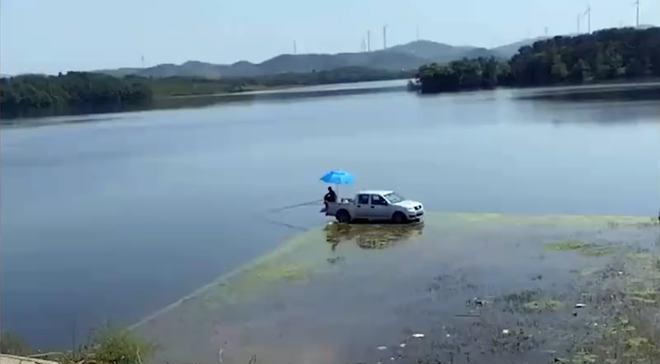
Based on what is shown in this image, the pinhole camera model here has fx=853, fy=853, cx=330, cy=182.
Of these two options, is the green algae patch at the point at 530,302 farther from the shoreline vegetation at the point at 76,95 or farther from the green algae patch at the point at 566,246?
the shoreline vegetation at the point at 76,95

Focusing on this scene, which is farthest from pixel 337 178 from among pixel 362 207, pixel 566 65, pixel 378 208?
pixel 566 65

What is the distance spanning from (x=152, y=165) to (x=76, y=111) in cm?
10230

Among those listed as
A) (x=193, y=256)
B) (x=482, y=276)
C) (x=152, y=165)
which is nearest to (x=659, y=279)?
(x=482, y=276)

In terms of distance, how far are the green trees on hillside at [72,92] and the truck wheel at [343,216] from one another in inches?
4594

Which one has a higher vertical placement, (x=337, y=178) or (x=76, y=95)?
(x=76, y=95)

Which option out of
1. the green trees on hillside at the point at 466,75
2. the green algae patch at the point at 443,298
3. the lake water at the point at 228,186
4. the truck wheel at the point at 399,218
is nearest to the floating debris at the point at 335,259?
the green algae patch at the point at 443,298

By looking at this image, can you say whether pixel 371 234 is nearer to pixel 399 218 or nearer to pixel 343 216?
pixel 399 218

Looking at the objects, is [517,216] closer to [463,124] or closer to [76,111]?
[463,124]

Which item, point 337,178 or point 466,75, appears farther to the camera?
point 466,75

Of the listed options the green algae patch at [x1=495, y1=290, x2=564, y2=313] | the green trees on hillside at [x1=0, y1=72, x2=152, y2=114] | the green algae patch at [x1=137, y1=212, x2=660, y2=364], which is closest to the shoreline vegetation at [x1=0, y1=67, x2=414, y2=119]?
the green trees on hillside at [x1=0, y1=72, x2=152, y2=114]

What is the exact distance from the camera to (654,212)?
3291 centimetres

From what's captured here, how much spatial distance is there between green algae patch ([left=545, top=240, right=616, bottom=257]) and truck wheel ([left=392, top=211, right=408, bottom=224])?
280 inches

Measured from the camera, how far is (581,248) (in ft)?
84.0

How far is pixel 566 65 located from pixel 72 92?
89349 millimetres
